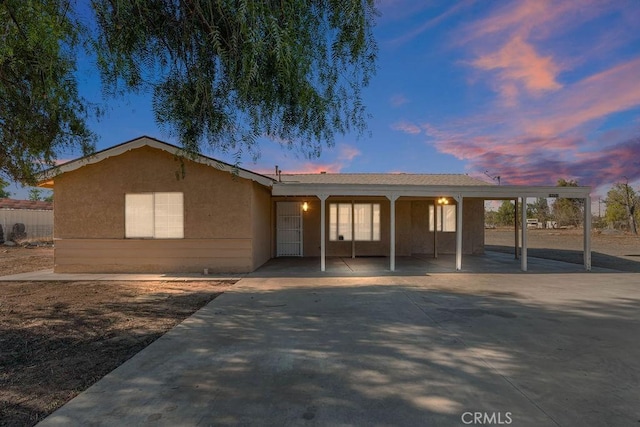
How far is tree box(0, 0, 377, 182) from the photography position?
374 centimetres

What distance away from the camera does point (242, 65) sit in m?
3.85

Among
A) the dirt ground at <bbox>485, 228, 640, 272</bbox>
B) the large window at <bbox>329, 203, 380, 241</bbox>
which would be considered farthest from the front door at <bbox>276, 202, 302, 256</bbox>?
the dirt ground at <bbox>485, 228, 640, 272</bbox>

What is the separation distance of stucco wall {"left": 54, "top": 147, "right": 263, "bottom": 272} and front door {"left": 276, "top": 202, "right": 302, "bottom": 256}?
14.1 feet

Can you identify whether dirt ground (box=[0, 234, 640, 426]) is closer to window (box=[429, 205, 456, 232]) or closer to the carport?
the carport

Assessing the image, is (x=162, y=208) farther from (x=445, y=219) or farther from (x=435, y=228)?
(x=445, y=219)

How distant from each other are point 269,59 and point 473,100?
1042cm

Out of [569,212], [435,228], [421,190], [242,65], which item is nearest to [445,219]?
[435,228]

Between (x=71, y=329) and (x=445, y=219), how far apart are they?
45.3 feet

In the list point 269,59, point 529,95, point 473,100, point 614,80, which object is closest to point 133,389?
point 269,59

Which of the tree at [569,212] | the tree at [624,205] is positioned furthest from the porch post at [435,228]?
the tree at [569,212]

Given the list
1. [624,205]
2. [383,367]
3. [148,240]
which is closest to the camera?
[383,367]

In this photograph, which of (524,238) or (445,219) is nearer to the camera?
(524,238)

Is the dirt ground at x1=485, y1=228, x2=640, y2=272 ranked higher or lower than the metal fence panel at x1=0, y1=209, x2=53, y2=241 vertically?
lower

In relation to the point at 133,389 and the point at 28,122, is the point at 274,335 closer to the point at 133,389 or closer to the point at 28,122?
the point at 133,389
